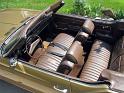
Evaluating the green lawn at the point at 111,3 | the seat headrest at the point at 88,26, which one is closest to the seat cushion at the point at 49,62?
the seat headrest at the point at 88,26

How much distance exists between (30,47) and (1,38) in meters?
0.48

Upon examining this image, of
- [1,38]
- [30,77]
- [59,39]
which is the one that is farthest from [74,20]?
[30,77]

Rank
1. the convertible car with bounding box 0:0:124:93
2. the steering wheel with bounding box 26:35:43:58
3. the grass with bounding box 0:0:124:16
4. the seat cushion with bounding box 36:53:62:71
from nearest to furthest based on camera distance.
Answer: the convertible car with bounding box 0:0:124:93 < the seat cushion with bounding box 36:53:62:71 < the steering wheel with bounding box 26:35:43:58 < the grass with bounding box 0:0:124:16

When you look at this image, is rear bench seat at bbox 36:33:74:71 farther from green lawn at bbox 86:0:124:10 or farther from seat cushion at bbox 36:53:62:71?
green lawn at bbox 86:0:124:10

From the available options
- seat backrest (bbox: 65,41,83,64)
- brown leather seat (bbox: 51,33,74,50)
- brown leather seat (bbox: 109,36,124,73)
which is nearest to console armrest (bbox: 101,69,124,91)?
brown leather seat (bbox: 109,36,124,73)

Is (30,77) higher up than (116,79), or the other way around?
(116,79)

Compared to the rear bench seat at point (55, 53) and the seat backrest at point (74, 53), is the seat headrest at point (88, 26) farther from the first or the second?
the rear bench seat at point (55, 53)

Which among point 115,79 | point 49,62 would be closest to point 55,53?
point 49,62

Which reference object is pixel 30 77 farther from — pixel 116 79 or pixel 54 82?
pixel 116 79

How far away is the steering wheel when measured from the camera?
17.0 feet

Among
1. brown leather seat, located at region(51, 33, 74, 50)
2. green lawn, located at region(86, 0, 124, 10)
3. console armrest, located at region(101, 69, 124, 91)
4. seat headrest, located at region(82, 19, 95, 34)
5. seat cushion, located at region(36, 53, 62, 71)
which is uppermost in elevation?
seat headrest, located at region(82, 19, 95, 34)

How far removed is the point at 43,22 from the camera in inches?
219

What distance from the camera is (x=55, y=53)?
510 cm

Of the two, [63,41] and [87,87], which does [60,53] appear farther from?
[87,87]
